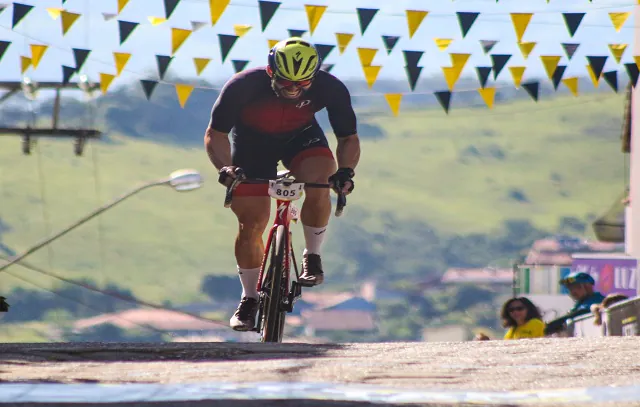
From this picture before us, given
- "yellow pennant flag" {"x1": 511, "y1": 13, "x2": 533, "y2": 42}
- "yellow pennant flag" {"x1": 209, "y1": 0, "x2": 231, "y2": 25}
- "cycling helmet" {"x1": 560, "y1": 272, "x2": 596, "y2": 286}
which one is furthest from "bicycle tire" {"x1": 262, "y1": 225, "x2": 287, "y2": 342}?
"yellow pennant flag" {"x1": 511, "y1": 13, "x2": 533, "y2": 42}

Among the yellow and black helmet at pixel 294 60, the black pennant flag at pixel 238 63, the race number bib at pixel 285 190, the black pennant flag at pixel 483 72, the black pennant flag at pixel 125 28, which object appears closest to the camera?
the yellow and black helmet at pixel 294 60

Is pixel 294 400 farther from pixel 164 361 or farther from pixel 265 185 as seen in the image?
pixel 265 185

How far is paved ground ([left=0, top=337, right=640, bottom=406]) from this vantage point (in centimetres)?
572

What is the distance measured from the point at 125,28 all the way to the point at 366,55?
8.28 feet

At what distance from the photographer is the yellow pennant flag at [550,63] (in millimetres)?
15492

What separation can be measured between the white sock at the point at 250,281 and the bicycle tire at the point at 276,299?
261 millimetres

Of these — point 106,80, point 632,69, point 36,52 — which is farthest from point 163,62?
point 632,69

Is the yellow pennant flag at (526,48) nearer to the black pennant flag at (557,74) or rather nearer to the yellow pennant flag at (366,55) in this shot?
the black pennant flag at (557,74)

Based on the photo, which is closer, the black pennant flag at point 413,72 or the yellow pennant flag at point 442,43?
the yellow pennant flag at point 442,43

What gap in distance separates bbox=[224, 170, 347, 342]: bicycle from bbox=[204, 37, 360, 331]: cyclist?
0.28ft

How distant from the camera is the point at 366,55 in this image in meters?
15.5

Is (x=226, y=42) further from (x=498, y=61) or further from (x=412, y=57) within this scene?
(x=498, y=61)

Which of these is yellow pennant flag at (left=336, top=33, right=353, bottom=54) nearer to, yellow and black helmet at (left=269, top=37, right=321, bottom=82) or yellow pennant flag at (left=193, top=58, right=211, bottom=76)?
yellow pennant flag at (left=193, top=58, right=211, bottom=76)

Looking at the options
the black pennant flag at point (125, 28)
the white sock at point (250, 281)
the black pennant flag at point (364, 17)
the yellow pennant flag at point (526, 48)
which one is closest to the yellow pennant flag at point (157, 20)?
the black pennant flag at point (125, 28)
